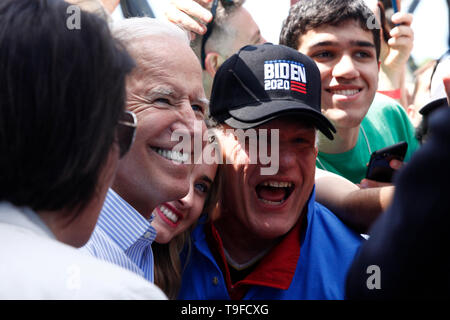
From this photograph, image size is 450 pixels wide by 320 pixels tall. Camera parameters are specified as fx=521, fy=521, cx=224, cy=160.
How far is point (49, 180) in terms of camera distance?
3.51 ft

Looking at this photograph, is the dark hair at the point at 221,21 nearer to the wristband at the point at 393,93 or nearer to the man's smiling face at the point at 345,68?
the man's smiling face at the point at 345,68

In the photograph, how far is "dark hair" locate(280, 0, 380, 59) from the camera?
3.20 metres

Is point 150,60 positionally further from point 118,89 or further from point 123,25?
point 118,89

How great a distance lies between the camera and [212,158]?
7.98 ft

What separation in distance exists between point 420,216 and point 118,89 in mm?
700

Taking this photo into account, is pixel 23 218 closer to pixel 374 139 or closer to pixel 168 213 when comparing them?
Answer: pixel 168 213

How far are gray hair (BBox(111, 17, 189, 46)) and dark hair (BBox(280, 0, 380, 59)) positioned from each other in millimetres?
1277

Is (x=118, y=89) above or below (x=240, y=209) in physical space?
above

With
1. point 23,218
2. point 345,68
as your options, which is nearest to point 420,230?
point 23,218

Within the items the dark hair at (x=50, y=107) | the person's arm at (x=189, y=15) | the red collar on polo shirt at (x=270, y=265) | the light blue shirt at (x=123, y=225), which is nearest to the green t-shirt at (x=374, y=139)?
the red collar on polo shirt at (x=270, y=265)

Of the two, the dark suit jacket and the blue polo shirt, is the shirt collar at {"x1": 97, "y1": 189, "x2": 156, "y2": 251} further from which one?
the dark suit jacket

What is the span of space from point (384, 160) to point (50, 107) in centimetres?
174

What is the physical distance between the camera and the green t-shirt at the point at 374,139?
10.9 feet

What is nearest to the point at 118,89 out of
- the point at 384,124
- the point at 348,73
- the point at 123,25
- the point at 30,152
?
the point at 30,152
